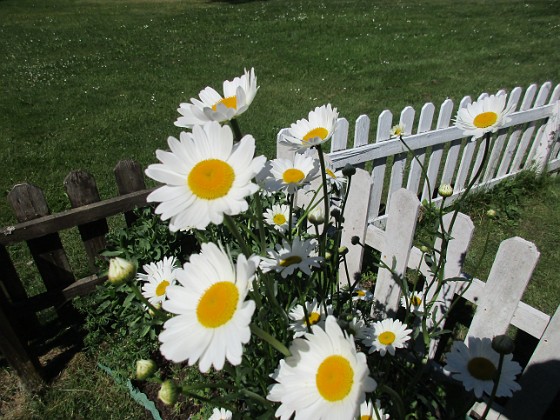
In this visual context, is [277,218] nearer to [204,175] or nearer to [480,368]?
→ [480,368]

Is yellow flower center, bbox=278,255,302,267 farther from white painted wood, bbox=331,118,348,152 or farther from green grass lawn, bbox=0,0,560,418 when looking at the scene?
white painted wood, bbox=331,118,348,152

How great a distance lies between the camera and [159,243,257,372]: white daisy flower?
0.72 meters

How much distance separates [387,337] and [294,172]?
2.00 feet

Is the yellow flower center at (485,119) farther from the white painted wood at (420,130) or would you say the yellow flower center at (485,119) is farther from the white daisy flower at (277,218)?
the white painted wood at (420,130)

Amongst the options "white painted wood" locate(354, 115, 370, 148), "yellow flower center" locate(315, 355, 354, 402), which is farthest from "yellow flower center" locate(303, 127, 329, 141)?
"white painted wood" locate(354, 115, 370, 148)

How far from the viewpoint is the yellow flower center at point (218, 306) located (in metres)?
0.77

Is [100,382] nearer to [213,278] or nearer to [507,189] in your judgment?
[213,278]

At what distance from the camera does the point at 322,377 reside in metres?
0.80

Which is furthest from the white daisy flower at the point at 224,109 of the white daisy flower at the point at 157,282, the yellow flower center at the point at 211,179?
the white daisy flower at the point at 157,282

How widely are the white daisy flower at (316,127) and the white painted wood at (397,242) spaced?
2.17 ft

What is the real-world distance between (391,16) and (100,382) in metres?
11.3

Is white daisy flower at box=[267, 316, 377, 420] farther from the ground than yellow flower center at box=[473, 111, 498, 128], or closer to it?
closer to it

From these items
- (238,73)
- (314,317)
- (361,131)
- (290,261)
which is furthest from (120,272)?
(238,73)

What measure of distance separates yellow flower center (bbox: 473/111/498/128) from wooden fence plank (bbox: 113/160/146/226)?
1.79 metres
